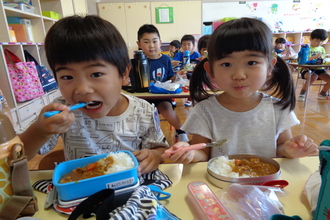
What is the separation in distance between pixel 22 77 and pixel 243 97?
8.72ft

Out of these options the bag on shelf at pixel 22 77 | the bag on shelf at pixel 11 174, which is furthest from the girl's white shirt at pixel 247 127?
the bag on shelf at pixel 22 77

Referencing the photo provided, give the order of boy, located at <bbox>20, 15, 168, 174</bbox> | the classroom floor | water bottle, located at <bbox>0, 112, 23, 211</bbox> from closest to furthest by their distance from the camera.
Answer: water bottle, located at <bbox>0, 112, 23, 211</bbox>, boy, located at <bbox>20, 15, 168, 174</bbox>, the classroom floor

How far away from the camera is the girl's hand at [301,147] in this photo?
68 centimetres

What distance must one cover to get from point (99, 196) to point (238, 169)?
1.26 ft

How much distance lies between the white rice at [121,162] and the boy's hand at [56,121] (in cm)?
16

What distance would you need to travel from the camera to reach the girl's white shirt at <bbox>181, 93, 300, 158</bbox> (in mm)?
935

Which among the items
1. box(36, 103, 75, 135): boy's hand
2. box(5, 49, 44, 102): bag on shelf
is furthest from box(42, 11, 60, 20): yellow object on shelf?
box(36, 103, 75, 135): boy's hand

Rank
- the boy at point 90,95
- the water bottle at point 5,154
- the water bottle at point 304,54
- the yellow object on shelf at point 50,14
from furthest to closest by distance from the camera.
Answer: the yellow object on shelf at point 50,14, the water bottle at point 304,54, the boy at point 90,95, the water bottle at point 5,154

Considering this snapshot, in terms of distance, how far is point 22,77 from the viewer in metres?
2.62

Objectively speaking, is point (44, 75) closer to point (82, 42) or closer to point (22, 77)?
point (22, 77)

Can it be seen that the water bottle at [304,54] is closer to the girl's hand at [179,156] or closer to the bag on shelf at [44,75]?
the girl's hand at [179,156]

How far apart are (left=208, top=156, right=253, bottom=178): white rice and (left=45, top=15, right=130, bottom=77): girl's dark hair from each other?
451 mm

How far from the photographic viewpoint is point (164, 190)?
588mm

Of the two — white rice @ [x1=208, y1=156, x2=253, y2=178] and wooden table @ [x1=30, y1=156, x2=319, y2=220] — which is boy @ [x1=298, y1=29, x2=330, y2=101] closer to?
wooden table @ [x1=30, y1=156, x2=319, y2=220]
